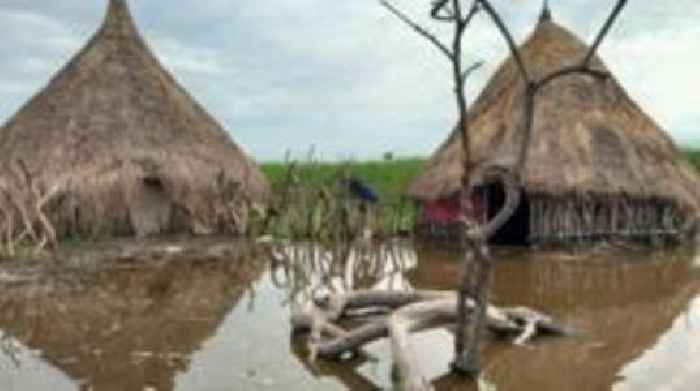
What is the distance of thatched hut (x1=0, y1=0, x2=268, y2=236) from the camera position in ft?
77.3

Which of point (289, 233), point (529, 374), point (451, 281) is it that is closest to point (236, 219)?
point (289, 233)

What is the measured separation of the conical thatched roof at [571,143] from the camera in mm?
21281

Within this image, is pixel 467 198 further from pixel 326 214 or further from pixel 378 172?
pixel 378 172

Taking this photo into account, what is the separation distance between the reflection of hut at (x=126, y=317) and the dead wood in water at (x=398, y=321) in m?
1.15

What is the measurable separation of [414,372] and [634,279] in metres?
8.43

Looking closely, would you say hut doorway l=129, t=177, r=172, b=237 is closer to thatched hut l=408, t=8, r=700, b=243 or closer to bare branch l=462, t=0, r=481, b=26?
thatched hut l=408, t=8, r=700, b=243

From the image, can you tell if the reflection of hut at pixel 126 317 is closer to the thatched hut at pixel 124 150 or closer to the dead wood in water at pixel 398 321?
the dead wood in water at pixel 398 321

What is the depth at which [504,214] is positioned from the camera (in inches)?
417

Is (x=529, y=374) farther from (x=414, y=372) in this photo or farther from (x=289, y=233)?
(x=289, y=233)

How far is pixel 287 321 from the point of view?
45.6ft

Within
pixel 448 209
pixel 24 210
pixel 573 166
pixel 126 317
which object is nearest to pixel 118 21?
pixel 24 210

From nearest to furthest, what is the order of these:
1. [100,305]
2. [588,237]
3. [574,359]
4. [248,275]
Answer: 1. [574,359]
2. [100,305]
3. [248,275]
4. [588,237]

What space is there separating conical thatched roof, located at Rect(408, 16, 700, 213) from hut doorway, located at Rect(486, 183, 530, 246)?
125 cm

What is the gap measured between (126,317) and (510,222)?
1134 centimetres
